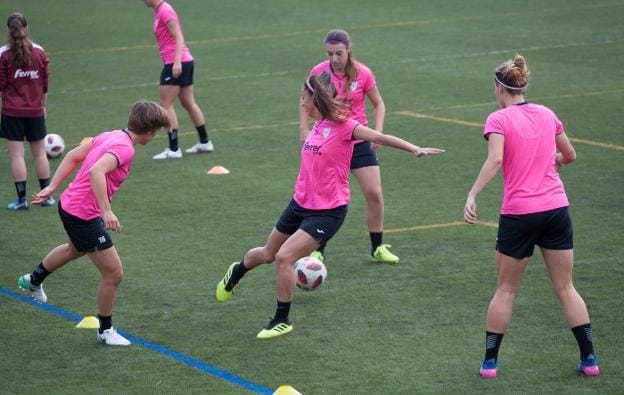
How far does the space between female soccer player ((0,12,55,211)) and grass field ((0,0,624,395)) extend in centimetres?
59

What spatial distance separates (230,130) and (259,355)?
963cm

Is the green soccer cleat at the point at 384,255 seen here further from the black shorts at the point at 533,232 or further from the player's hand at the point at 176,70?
the player's hand at the point at 176,70

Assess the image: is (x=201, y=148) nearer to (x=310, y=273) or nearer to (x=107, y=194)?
(x=310, y=273)

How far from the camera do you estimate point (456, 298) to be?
9562 millimetres

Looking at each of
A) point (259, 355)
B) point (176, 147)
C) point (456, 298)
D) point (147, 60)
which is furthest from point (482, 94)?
point (259, 355)

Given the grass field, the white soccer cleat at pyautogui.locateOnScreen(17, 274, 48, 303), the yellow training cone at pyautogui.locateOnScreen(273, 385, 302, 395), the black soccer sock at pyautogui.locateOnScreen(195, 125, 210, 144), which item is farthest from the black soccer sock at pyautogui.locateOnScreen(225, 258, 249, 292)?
the black soccer sock at pyautogui.locateOnScreen(195, 125, 210, 144)

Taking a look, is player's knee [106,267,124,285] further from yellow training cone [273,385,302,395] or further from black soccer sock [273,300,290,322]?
yellow training cone [273,385,302,395]

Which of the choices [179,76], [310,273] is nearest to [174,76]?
[179,76]

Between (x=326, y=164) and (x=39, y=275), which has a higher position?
(x=326, y=164)

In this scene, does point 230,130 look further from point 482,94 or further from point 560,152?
point 560,152

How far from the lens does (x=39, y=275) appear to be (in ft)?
30.7

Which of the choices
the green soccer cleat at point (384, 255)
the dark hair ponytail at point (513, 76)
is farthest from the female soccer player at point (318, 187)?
the green soccer cleat at point (384, 255)

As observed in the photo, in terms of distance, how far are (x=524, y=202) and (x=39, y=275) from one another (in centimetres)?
428

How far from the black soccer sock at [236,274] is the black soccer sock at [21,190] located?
185 inches
